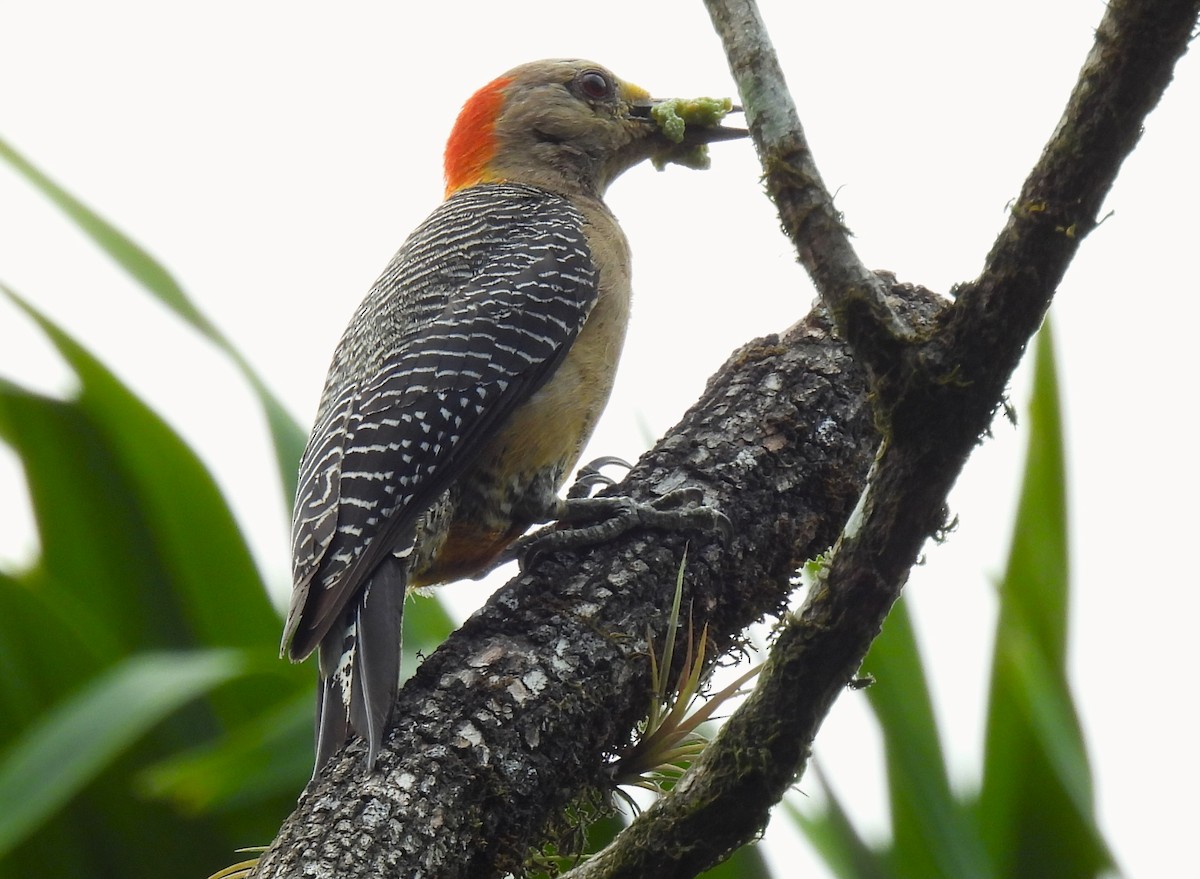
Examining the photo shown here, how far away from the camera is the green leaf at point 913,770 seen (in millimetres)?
4406

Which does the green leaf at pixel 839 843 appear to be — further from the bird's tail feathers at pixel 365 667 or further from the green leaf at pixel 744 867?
the bird's tail feathers at pixel 365 667

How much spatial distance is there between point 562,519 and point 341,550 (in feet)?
2.40

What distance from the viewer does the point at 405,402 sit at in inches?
168

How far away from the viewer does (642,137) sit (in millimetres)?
5883

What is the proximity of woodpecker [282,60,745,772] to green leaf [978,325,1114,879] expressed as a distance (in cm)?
167

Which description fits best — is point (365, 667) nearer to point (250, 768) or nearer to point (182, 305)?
point (250, 768)

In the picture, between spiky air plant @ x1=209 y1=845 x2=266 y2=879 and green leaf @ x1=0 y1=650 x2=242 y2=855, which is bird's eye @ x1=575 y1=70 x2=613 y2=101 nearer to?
green leaf @ x1=0 y1=650 x2=242 y2=855

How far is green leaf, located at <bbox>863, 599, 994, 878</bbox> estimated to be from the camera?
14.5ft

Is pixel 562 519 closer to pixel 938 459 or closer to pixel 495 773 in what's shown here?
pixel 495 773

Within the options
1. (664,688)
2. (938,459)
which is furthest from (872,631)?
(664,688)

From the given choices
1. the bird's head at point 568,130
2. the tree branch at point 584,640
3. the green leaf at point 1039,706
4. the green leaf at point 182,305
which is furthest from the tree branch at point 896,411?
the bird's head at point 568,130

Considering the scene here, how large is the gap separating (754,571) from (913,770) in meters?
1.37

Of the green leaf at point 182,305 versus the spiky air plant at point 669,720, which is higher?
the green leaf at point 182,305

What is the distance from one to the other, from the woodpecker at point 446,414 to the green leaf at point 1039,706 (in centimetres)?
167
